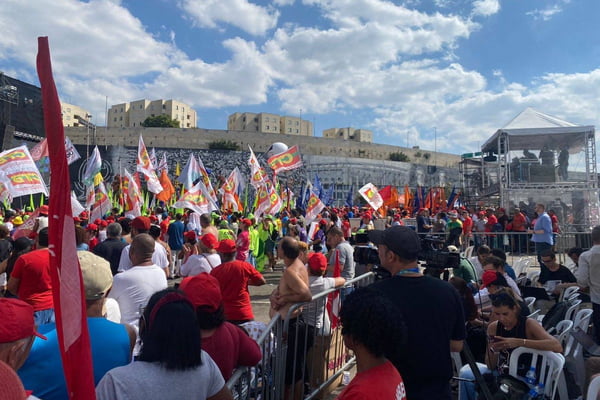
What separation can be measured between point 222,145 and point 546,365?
6207cm

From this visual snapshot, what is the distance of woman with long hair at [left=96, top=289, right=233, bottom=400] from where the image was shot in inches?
68.5

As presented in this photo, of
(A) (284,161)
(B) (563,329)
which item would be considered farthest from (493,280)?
(A) (284,161)

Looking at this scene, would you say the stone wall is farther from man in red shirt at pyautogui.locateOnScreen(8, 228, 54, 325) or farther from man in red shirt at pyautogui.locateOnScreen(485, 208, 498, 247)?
man in red shirt at pyautogui.locateOnScreen(8, 228, 54, 325)

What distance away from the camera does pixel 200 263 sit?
5.16 meters

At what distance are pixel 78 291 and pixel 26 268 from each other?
250cm

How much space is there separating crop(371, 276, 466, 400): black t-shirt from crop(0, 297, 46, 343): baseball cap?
1.59 metres

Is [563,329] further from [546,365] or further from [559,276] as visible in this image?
[559,276]

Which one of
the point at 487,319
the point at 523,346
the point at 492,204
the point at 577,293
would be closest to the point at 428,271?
the point at 523,346

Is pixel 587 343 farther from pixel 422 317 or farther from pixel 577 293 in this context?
pixel 422 317

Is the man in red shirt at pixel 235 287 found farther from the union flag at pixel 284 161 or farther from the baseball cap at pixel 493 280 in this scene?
the union flag at pixel 284 161

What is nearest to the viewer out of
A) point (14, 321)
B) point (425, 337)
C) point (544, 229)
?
point (14, 321)

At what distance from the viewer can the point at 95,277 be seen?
2.44m

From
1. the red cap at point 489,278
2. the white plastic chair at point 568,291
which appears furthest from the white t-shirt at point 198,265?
the white plastic chair at point 568,291

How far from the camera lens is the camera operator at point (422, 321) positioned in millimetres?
2186
